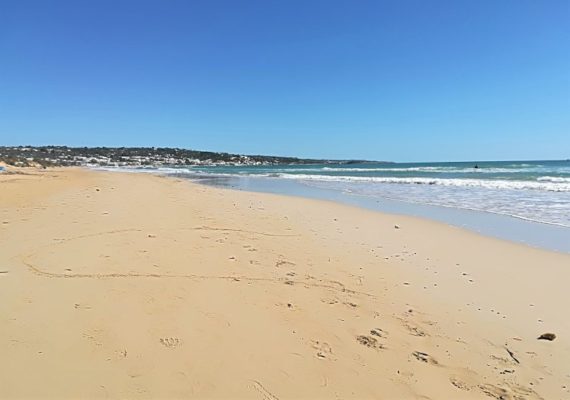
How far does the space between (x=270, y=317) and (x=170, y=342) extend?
964 millimetres

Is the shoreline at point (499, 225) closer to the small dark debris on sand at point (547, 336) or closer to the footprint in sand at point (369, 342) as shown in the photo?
the small dark debris on sand at point (547, 336)

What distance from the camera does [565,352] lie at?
3197mm

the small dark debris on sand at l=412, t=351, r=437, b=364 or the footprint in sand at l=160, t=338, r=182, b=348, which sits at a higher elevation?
the footprint in sand at l=160, t=338, r=182, b=348

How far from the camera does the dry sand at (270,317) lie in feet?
8.23

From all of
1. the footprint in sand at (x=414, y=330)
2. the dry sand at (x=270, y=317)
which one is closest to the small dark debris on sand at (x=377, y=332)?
the dry sand at (x=270, y=317)

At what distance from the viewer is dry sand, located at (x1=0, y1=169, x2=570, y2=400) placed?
2.51 m

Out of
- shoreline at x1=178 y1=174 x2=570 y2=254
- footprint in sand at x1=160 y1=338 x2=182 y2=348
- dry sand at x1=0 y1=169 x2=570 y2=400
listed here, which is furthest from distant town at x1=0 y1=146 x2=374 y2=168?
footprint in sand at x1=160 y1=338 x2=182 y2=348

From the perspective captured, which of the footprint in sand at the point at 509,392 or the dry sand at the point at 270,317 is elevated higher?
the dry sand at the point at 270,317

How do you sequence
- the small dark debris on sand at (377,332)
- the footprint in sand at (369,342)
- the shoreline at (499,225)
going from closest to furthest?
1. the footprint in sand at (369,342)
2. the small dark debris on sand at (377,332)
3. the shoreline at (499,225)

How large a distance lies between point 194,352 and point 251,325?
65 centimetres

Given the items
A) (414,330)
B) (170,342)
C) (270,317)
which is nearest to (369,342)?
(414,330)

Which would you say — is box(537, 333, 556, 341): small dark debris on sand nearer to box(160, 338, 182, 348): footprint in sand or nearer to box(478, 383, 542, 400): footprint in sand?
box(478, 383, 542, 400): footprint in sand

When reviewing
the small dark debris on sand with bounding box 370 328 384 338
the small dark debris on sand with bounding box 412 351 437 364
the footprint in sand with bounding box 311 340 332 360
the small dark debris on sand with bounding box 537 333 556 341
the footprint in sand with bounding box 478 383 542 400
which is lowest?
the footprint in sand with bounding box 478 383 542 400

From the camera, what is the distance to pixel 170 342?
2.86 metres
